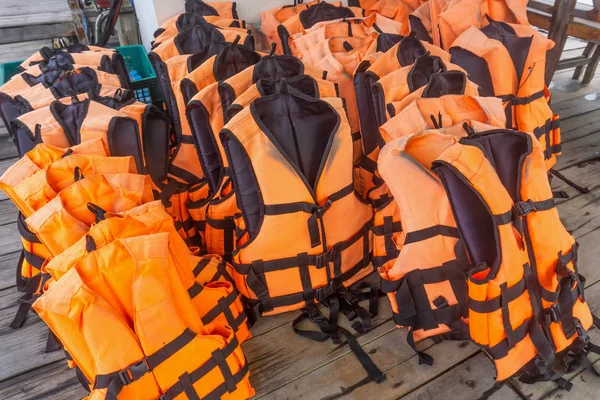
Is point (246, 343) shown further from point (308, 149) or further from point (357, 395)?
point (308, 149)

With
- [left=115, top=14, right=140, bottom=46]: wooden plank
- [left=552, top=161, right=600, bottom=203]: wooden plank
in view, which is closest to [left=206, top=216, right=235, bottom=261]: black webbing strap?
[left=552, top=161, right=600, bottom=203]: wooden plank

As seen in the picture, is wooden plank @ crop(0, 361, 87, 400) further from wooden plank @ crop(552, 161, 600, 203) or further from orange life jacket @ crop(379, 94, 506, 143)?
wooden plank @ crop(552, 161, 600, 203)

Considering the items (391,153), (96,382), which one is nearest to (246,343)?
(96,382)

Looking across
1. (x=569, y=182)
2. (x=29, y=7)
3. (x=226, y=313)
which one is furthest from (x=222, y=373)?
(x=29, y=7)

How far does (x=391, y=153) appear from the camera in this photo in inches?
47.5

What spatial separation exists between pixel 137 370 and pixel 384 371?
0.76m

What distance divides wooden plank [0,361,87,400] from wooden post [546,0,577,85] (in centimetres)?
282

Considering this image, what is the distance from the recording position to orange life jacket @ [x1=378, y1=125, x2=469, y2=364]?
48.3 inches

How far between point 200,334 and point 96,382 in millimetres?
→ 266

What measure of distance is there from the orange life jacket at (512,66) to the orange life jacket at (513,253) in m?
0.72

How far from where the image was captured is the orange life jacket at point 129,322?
100cm

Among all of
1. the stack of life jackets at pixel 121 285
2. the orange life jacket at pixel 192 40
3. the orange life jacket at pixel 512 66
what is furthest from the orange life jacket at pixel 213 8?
the orange life jacket at pixel 512 66

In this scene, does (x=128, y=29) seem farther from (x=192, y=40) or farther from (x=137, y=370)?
(x=137, y=370)

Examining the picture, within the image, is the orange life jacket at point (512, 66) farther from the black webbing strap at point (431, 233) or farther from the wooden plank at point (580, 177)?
the black webbing strap at point (431, 233)
